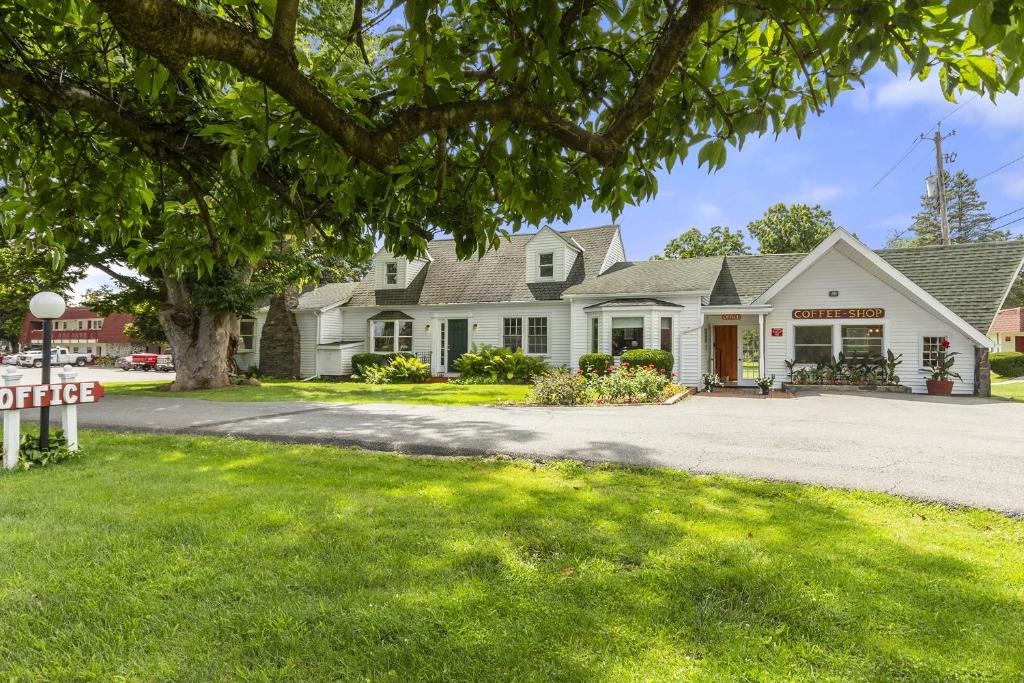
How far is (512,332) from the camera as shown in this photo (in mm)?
23891

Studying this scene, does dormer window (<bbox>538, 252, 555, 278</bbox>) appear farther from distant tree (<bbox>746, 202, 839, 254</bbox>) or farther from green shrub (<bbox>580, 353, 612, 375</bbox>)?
distant tree (<bbox>746, 202, 839, 254</bbox>)

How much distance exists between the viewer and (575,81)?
144 inches

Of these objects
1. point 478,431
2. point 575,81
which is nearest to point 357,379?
point 478,431

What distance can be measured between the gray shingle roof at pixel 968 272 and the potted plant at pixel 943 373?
46.6 inches

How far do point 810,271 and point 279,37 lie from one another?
2072cm

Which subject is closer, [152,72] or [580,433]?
[152,72]

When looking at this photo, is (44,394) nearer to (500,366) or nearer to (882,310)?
(500,366)

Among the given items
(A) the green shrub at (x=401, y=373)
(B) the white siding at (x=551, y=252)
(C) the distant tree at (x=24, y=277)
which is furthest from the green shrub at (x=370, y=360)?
(C) the distant tree at (x=24, y=277)

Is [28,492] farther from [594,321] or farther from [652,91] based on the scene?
[594,321]

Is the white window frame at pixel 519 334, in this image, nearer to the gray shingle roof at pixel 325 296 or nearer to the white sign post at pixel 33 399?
the gray shingle roof at pixel 325 296

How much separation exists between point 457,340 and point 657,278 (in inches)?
369

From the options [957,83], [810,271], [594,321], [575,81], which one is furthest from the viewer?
[594,321]

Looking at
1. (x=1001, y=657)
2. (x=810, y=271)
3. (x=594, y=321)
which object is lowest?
(x=1001, y=657)

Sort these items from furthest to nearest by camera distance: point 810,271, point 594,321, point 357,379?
point 357,379, point 594,321, point 810,271
